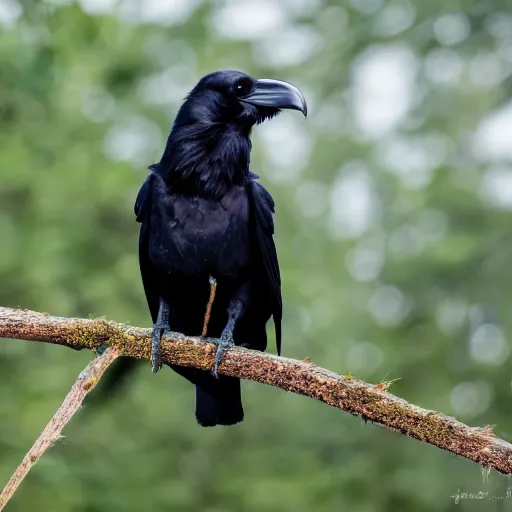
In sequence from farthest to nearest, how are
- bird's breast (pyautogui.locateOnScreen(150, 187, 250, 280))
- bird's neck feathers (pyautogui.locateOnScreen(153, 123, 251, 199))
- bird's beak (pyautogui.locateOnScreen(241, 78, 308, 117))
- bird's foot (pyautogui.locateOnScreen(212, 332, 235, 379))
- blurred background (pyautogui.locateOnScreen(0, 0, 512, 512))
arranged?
A: blurred background (pyautogui.locateOnScreen(0, 0, 512, 512)) < bird's beak (pyautogui.locateOnScreen(241, 78, 308, 117)) < bird's neck feathers (pyautogui.locateOnScreen(153, 123, 251, 199)) < bird's breast (pyautogui.locateOnScreen(150, 187, 250, 280)) < bird's foot (pyautogui.locateOnScreen(212, 332, 235, 379))

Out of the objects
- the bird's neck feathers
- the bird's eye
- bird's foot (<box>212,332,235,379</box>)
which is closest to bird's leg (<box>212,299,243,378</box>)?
→ bird's foot (<box>212,332,235,379</box>)

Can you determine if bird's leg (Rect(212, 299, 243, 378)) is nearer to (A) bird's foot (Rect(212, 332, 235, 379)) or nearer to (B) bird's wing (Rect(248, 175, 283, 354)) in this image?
(A) bird's foot (Rect(212, 332, 235, 379))

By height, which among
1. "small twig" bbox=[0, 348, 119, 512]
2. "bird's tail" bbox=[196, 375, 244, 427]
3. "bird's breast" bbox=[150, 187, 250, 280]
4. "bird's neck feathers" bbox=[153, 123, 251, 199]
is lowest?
"small twig" bbox=[0, 348, 119, 512]

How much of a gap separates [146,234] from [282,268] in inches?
135

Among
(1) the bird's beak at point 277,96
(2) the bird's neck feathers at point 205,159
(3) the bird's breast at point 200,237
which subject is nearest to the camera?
(3) the bird's breast at point 200,237

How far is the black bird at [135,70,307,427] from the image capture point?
14.0 ft

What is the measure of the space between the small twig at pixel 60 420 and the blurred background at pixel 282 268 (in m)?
2.53

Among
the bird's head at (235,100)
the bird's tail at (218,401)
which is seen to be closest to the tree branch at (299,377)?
the bird's tail at (218,401)

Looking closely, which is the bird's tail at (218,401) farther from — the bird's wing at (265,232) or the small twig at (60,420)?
the small twig at (60,420)

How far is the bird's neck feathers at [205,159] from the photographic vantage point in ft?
14.2

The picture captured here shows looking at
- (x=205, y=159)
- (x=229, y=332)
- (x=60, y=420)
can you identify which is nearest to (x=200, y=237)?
(x=205, y=159)

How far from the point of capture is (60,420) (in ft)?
9.52

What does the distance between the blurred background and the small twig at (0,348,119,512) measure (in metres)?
2.53

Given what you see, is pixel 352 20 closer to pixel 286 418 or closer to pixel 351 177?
pixel 286 418
